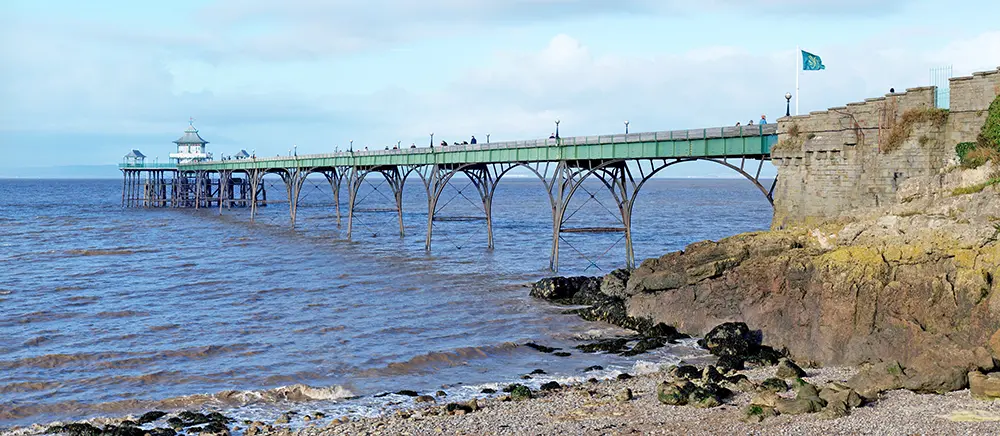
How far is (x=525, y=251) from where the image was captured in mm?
52656

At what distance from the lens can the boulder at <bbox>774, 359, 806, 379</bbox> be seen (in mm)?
20047

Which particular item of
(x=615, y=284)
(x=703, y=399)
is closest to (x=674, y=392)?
(x=703, y=399)

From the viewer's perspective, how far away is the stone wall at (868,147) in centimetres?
2402

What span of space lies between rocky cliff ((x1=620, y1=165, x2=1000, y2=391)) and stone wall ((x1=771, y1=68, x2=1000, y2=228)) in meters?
0.82

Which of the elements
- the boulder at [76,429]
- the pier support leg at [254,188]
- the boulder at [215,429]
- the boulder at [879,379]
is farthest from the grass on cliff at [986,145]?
the pier support leg at [254,188]

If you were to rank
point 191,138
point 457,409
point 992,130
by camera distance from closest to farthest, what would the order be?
point 457,409 → point 992,130 → point 191,138

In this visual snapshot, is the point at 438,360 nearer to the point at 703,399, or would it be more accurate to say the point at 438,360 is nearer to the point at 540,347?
the point at 540,347

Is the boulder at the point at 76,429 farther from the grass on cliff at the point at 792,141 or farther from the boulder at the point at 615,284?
the grass on cliff at the point at 792,141

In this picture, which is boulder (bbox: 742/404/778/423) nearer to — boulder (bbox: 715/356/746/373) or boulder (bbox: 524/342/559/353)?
boulder (bbox: 715/356/746/373)

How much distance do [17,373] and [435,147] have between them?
101 ft

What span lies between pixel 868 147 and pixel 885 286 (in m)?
5.45

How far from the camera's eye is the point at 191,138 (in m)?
Result: 128

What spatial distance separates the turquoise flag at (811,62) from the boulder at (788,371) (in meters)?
11.9

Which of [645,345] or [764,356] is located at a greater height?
[764,356]
